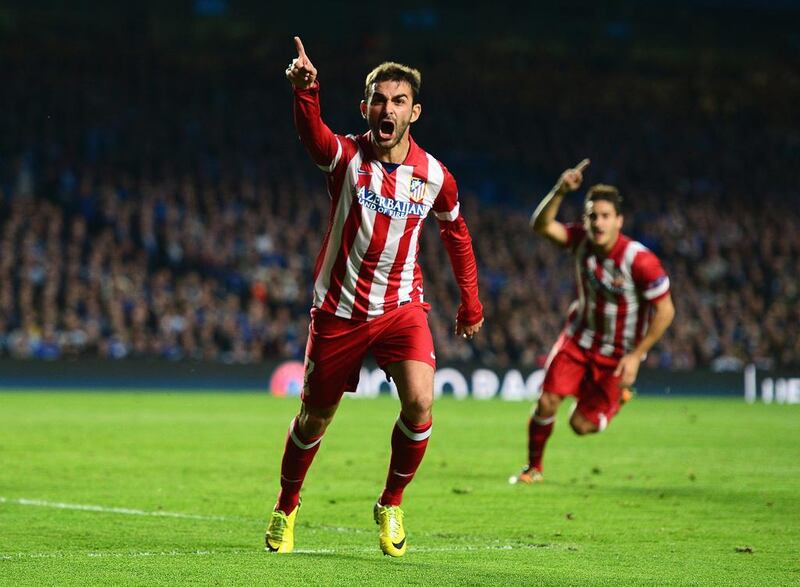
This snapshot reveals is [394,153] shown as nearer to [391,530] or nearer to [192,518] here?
[391,530]

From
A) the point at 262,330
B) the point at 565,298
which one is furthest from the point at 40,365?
the point at 565,298

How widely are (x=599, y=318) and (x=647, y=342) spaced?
84cm

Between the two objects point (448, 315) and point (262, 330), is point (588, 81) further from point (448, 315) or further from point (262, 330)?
point (262, 330)

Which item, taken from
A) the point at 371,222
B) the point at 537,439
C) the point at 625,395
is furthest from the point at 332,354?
the point at 625,395

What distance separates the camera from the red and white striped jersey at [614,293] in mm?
11039

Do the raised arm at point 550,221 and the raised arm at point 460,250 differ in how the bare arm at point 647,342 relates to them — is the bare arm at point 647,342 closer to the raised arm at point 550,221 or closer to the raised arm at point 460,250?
the raised arm at point 550,221

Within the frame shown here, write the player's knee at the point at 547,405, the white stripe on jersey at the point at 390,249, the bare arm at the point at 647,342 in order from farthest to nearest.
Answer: the player's knee at the point at 547,405, the bare arm at the point at 647,342, the white stripe on jersey at the point at 390,249

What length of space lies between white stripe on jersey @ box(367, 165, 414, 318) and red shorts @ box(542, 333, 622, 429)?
4.68 metres

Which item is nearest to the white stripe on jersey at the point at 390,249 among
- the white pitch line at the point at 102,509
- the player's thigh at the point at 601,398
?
the white pitch line at the point at 102,509

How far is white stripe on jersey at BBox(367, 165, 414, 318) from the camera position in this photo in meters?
6.90

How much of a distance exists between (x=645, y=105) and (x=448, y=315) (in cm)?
1484

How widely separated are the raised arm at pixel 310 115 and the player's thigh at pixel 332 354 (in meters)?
0.82

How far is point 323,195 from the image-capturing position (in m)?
32.6

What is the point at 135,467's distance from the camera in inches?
477
